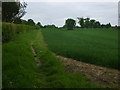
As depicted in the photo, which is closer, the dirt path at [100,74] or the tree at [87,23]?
the dirt path at [100,74]

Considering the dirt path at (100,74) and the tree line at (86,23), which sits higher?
the tree line at (86,23)

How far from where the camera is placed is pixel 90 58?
1243 centimetres

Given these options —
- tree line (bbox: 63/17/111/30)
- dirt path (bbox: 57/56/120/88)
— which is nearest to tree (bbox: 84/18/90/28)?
tree line (bbox: 63/17/111/30)

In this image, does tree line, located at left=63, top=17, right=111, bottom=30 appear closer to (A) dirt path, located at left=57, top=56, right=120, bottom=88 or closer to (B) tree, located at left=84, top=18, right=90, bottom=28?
(B) tree, located at left=84, top=18, right=90, bottom=28

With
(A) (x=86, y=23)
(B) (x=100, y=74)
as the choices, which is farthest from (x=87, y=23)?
(B) (x=100, y=74)

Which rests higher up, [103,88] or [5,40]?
[5,40]

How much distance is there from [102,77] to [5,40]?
13.6m

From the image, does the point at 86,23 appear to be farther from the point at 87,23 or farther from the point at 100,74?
the point at 100,74

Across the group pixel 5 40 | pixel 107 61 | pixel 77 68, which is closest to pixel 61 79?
pixel 77 68

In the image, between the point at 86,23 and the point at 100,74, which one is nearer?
the point at 100,74

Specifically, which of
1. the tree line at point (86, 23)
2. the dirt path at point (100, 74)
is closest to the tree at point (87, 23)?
the tree line at point (86, 23)

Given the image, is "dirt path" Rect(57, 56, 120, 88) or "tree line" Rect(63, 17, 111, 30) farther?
"tree line" Rect(63, 17, 111, 30)

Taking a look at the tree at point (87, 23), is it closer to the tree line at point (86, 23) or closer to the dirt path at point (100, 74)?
the tree line at point (86, 23)

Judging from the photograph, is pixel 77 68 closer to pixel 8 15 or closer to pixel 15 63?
pixel 15 63
